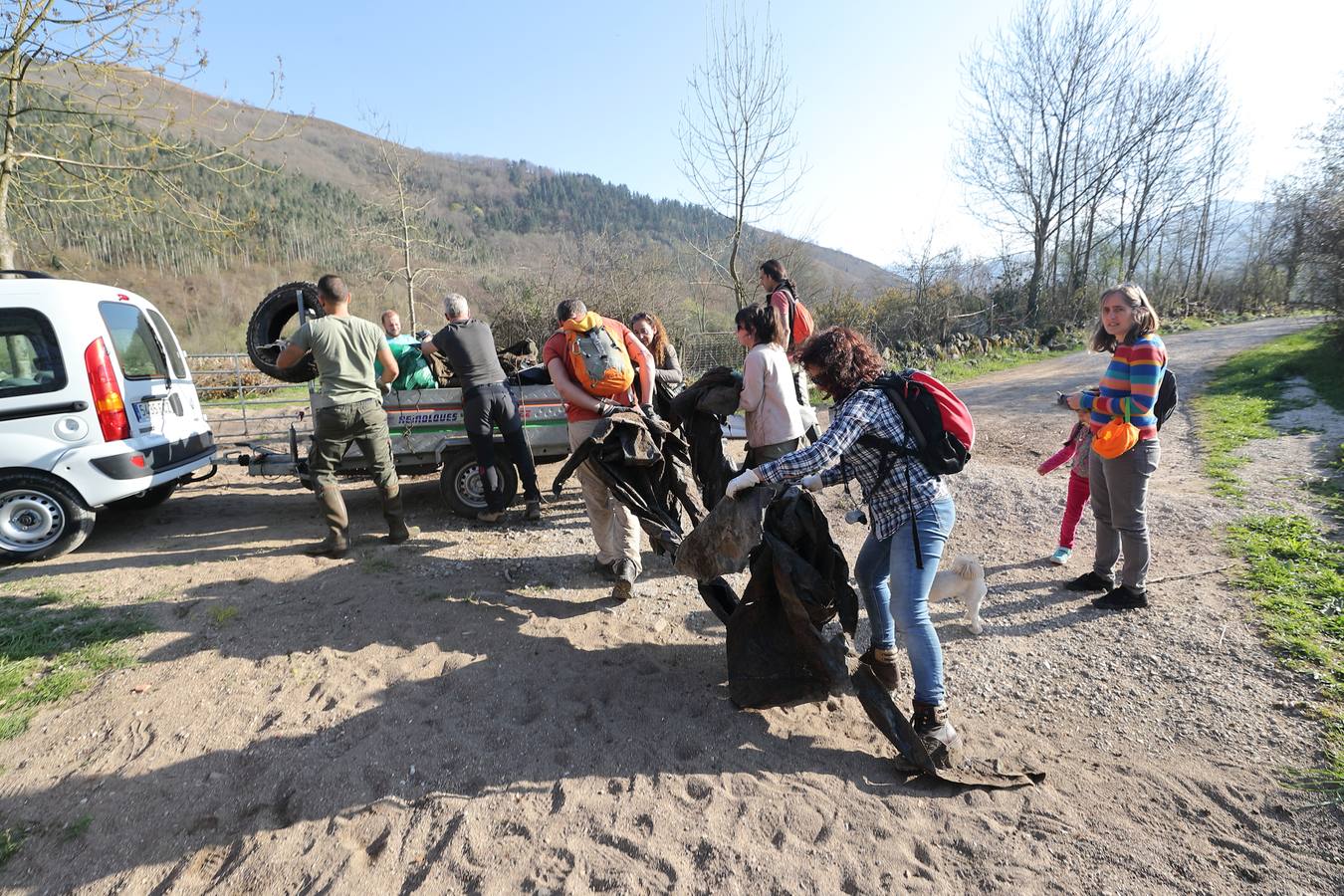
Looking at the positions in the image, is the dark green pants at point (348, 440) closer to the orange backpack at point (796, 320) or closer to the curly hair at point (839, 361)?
the orange backpack at point (796, 320)

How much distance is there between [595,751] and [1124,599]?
142 inches

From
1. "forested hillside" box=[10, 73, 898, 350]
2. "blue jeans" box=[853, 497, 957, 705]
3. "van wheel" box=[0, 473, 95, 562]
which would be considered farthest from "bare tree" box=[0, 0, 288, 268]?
"blue jeans" box=[853, 497, 957, 705]

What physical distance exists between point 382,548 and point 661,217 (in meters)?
73.7

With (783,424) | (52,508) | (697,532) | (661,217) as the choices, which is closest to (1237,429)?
(783,424)

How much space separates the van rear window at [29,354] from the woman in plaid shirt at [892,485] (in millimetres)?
5426

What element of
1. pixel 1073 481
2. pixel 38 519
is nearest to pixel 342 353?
pixel 38 519

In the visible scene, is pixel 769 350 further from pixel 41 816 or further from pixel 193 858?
pixel 41 816

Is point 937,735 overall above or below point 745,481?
below

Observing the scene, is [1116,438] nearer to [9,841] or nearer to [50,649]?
[9,841]

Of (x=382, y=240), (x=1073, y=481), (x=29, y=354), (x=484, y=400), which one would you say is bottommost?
(x=1073, y=481)

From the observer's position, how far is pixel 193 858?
7.64 feet

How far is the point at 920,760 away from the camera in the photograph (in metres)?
2.64

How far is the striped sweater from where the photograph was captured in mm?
3602

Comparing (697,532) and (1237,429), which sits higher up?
(697,532)
